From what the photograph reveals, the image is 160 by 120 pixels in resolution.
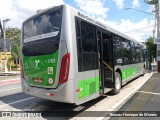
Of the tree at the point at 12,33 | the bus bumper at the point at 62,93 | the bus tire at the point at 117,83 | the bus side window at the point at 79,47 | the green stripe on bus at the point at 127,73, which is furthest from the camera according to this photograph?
the tree at the point at 12,33

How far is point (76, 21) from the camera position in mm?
6812

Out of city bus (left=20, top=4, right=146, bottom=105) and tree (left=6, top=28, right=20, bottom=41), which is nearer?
city bus (left=20, top=4, right=146, bottom=105)

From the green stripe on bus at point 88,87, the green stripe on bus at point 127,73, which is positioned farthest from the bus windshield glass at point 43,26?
the green stripe on bus at point 127,73

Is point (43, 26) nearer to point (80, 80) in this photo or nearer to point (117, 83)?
point (80, 80)

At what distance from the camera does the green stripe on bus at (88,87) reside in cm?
667

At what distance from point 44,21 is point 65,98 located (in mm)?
2495

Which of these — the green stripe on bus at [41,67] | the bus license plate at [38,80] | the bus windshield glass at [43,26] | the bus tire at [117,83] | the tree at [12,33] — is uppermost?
the tree at [12,33]

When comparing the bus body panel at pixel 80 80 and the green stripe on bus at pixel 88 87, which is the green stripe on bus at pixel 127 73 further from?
the bus body panel at pixel 80 80

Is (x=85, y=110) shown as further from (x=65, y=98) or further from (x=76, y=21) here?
(x=76, y=21)

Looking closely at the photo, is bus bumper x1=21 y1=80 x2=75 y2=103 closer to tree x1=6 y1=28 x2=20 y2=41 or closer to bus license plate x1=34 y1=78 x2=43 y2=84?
bus license plate x1=34 y1=78 x2=43 y2=84

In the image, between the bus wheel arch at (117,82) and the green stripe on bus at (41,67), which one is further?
the bus wheel arch at (117,82)

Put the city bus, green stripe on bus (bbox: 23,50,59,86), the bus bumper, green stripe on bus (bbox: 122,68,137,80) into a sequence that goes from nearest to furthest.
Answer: the bus bumper < the city bus < green stripe on bus (bbox: 23,50,59,86) < green stripe on bus (bbox: 122,68,137,80)

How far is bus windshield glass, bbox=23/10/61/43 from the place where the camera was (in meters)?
6.72

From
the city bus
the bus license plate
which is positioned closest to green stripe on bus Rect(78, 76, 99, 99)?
the city bus
